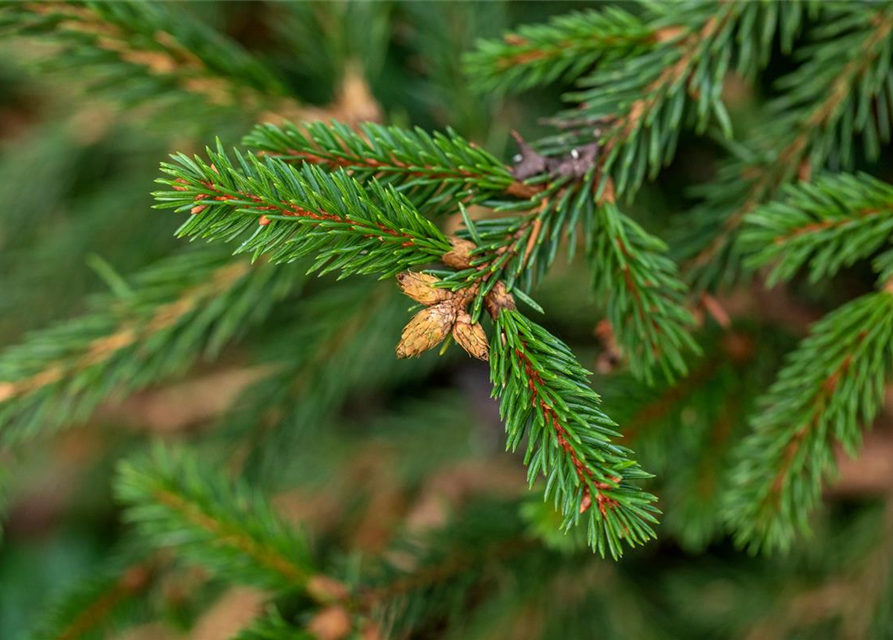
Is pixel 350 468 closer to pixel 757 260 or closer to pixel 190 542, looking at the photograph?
pixel 190 542

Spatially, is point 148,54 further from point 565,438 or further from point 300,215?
point 565,438

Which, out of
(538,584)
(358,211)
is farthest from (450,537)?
(358,211)

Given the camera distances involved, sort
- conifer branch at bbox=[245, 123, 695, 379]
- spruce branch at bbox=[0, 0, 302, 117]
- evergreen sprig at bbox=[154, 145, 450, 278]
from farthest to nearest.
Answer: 1. spruce branch at bbox=[0, 0, 302, 117]
2. conifer branch at bbox=[245, 123, 695, 379]
3. evergreen sprig at bbox=[154, 145, 450, 278]

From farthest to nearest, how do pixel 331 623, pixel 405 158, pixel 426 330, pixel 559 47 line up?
pixel 331 623
pixel 559 47
pixel 405 158
pixel 426 330

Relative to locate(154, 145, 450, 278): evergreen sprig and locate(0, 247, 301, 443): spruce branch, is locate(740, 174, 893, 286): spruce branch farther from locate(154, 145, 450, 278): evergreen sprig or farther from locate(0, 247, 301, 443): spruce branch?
locate(0, 247, 301, 443): spruce branch

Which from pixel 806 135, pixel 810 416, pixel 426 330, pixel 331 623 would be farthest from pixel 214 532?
pixel 806 135

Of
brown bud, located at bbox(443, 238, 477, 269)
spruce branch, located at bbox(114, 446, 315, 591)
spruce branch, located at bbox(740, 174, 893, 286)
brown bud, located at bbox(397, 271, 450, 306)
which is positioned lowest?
spruce branch, located at bbox(114, 446, 315, 591)

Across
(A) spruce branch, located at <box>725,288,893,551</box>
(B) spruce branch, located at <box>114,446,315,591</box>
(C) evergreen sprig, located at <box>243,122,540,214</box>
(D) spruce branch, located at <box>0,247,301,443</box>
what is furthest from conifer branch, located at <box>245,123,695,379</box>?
(B) spruce branch, located at <box>114,446,315,591</box>
